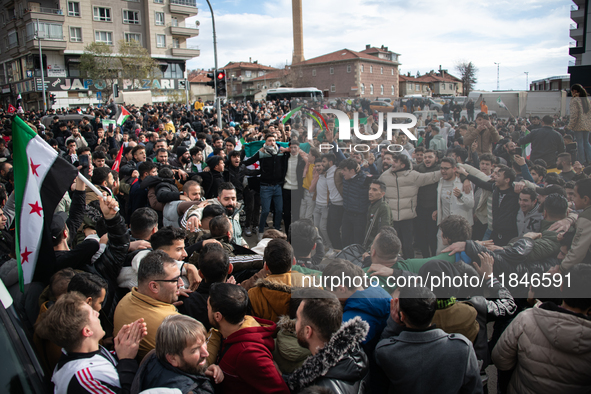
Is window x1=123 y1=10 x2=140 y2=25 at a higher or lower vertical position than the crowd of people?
higher

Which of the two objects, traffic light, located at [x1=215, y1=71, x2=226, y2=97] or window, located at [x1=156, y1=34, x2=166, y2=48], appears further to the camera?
window, located at [x1=156, y1=34, x2=166, y2=48]

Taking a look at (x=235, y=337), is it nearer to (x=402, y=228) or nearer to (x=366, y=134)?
(x=402, y=228)

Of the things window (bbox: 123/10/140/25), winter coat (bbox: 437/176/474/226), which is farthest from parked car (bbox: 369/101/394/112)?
window (bbox: 123/10/140/25)

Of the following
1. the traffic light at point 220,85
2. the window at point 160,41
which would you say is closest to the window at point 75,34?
the window at point 160,41

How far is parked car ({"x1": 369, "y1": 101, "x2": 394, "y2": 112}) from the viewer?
2682mm

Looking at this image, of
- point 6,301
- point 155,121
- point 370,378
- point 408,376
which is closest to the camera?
point 6,301

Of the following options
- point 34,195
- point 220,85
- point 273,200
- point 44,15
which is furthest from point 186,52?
point 34,195

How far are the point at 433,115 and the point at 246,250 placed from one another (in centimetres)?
197

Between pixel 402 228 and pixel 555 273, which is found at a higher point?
pixel 402 228

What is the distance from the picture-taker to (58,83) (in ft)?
133

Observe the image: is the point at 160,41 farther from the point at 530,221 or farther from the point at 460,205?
the point at 530,221

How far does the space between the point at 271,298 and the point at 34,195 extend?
5.72 ft

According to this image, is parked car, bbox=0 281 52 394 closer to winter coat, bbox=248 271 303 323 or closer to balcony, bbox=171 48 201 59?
winter coat, bbox=248 271 303 323

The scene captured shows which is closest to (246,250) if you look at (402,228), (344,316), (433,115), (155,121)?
(344,316)
